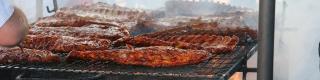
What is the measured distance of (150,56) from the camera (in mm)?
2762

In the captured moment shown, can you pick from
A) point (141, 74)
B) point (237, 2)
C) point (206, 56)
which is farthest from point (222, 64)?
point (237, 2)

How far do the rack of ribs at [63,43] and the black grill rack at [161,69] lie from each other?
0.97 ft

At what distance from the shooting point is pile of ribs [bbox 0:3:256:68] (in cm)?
278

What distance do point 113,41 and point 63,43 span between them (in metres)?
0.32

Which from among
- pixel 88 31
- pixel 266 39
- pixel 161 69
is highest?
pixel 266 39

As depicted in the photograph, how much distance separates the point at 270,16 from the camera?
5.42 feet

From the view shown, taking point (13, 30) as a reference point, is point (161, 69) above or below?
below

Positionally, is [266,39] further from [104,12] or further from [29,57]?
[104,12]

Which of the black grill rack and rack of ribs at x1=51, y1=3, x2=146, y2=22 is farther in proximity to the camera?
rack of ribs at x1=51, y1=3, x2=146, y2=22

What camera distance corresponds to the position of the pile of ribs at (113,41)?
278 centimetres

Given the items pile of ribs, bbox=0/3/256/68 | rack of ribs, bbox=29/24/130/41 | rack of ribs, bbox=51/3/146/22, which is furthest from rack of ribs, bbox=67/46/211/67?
rack of ribs, bbox=51/3/146/22

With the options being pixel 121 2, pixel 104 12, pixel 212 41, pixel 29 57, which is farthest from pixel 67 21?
pixel 212 41

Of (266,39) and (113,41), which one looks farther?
(113,41)

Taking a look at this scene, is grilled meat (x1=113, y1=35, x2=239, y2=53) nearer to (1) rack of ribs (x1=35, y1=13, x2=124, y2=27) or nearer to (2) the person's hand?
(1) rack of ribs (x1=35, y1=13, x2=124, y2=27)
